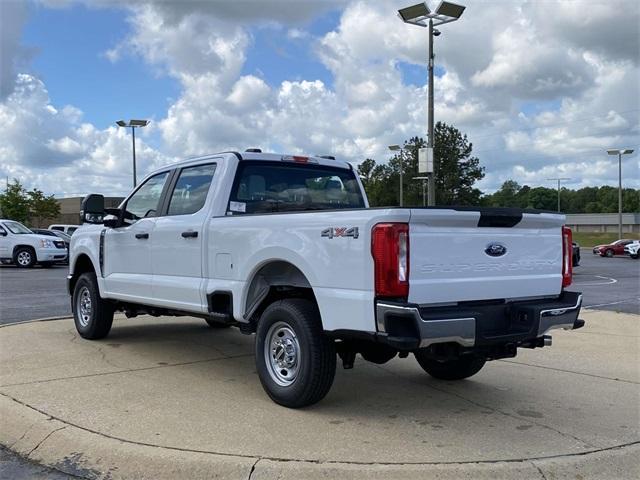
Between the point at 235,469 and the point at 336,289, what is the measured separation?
1.37m

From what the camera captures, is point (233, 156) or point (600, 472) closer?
point (600, 472)

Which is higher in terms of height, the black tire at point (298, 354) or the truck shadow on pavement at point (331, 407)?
the black tire at point (298, 354)

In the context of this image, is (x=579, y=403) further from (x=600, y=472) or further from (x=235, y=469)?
(x=235, y=469)

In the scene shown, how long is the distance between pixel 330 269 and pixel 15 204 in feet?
168

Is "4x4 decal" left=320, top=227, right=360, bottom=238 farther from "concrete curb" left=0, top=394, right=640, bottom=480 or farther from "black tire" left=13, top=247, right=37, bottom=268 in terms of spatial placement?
"black tire" left=13, top=247, right=37, bottom=268

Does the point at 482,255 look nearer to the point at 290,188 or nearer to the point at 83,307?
the point at 290,188

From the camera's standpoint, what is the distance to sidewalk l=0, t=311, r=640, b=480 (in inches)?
158

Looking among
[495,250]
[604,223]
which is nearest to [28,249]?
[495,250]

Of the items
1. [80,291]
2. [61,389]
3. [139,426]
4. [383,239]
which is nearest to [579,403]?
[383,239]

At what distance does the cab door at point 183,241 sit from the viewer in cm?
600

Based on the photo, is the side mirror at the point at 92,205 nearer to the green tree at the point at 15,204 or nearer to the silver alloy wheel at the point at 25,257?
the silver alloy wheel at the point at 25,257

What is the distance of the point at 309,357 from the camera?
15.7ft

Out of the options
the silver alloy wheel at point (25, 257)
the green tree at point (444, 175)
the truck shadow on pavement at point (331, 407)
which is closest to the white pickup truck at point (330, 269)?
the truck shadow on pavement at point (331, 407)

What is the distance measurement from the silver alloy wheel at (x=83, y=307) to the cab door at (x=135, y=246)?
28.7 inches
